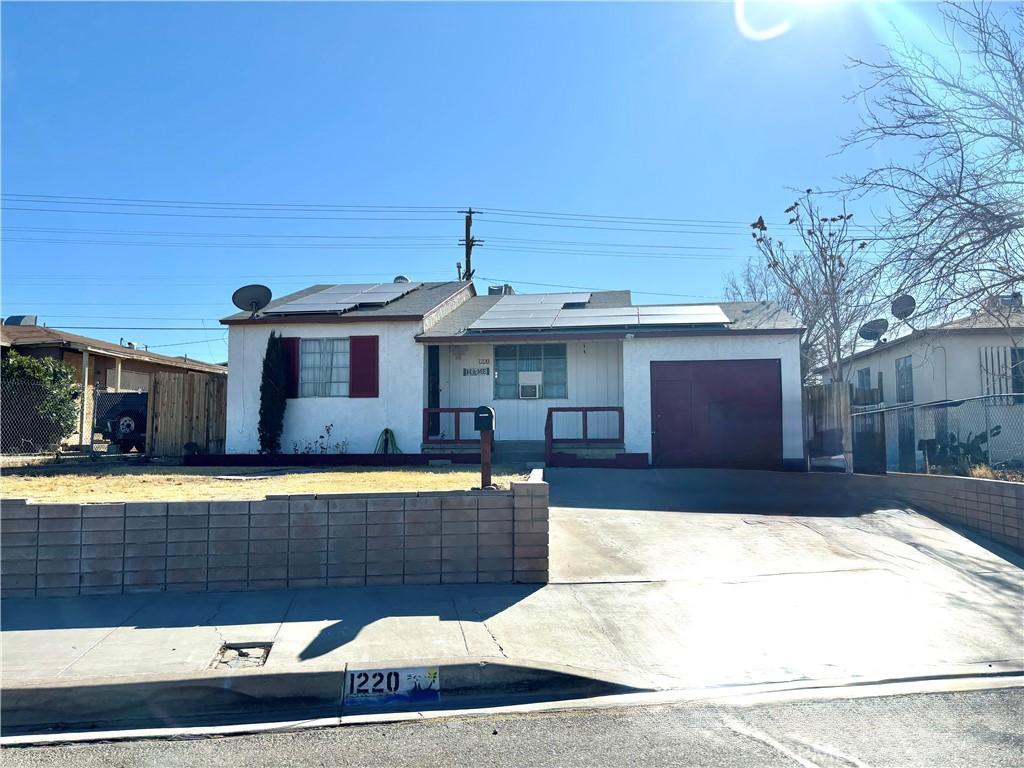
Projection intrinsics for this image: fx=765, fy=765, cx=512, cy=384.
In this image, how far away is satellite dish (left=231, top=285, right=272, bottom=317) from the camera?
17.9 meters

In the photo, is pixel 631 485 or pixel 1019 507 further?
pixel 631 485

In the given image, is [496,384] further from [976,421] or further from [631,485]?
[976,421]

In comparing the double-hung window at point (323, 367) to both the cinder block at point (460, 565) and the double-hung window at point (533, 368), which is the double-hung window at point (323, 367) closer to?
the double-hung window at point (533, 368)

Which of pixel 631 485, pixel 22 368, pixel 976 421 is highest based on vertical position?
pixel 22 368

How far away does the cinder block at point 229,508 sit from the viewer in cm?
702

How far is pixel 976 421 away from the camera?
16.5 meters

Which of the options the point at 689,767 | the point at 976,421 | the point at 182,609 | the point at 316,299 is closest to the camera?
the point at 689,767

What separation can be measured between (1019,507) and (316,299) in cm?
1528

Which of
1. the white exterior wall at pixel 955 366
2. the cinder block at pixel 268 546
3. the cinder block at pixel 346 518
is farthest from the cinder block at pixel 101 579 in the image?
the white exterior wall at pixel 955 366

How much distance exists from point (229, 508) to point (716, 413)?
1143cm

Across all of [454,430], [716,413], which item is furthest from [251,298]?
[716,413]

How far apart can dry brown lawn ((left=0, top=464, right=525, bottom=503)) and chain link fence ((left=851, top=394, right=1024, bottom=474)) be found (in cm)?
653

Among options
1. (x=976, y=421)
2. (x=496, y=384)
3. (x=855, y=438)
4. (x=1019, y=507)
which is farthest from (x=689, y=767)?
(x=976, y=421)

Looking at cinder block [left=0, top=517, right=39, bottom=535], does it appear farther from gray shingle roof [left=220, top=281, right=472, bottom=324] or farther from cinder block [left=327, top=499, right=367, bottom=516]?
gray shingle roof [left=220, top=281, right=472, bottom=324]
